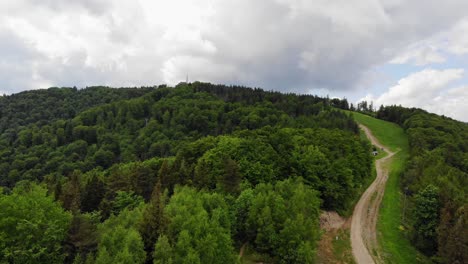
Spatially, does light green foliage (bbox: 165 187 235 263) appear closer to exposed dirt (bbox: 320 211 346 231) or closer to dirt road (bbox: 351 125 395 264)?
dirt road (bbox: 351 125 395 264)

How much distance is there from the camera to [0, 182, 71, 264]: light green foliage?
1264 inches

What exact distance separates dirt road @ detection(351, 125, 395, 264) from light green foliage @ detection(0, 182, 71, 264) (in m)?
44.7

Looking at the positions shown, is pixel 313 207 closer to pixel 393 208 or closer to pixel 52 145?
pixel 393 208

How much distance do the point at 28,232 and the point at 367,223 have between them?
61.8 m

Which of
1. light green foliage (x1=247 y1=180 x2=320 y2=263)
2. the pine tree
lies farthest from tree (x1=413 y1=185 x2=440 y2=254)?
the pine tree

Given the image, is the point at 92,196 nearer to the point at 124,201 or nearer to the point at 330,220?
the point at 124,201

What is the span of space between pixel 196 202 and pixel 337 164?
127 feet

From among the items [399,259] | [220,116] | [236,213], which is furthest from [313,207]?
[220,116]

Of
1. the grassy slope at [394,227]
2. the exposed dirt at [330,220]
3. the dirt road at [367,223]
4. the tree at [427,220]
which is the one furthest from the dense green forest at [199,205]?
the tree at [427,220]

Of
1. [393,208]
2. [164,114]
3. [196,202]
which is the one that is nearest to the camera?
[196,202]

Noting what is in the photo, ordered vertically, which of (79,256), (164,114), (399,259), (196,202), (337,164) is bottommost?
(399,259)

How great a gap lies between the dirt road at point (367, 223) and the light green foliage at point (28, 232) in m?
44.7

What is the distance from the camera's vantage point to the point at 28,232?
3356cm

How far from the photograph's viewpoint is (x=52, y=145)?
170 meters
